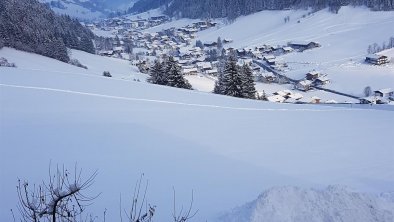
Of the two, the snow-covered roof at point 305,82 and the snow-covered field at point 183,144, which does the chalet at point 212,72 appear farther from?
the snow-covered field at point 183,144

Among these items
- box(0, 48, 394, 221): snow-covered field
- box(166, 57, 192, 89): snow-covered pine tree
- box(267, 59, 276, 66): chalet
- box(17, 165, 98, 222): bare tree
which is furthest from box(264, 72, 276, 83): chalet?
box(17, 165, 98, 222): bare tree

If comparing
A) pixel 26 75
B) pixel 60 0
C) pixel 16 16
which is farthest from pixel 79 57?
pixel 60 0

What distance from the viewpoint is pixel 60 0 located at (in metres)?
187

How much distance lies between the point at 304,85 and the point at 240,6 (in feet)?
191

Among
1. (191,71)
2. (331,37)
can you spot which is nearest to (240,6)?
(331,37)

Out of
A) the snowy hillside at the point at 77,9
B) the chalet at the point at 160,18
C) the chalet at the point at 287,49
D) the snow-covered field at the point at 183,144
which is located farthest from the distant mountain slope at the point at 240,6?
the snow-covered field at the point at 183,144

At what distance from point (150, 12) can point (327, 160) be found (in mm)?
138866

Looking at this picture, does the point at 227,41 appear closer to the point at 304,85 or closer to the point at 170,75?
the point at 304,85

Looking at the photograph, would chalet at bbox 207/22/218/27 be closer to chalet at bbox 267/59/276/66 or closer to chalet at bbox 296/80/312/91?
chalet at bbox 267/59/276/66

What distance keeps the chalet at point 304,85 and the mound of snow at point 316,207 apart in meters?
37.7

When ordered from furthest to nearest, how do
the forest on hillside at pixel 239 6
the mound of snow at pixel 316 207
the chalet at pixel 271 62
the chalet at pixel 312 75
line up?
the forest on hillside at pixel 239 6 < the chalet at pixel 271 62 < the chalet at pixel 312 75 < the mound of snow at pixel 316 207

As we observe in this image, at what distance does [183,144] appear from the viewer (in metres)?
7.85

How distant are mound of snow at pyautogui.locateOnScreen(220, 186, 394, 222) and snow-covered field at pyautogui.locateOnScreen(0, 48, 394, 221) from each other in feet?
2.84

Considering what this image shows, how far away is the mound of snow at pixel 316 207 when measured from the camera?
373 cm
